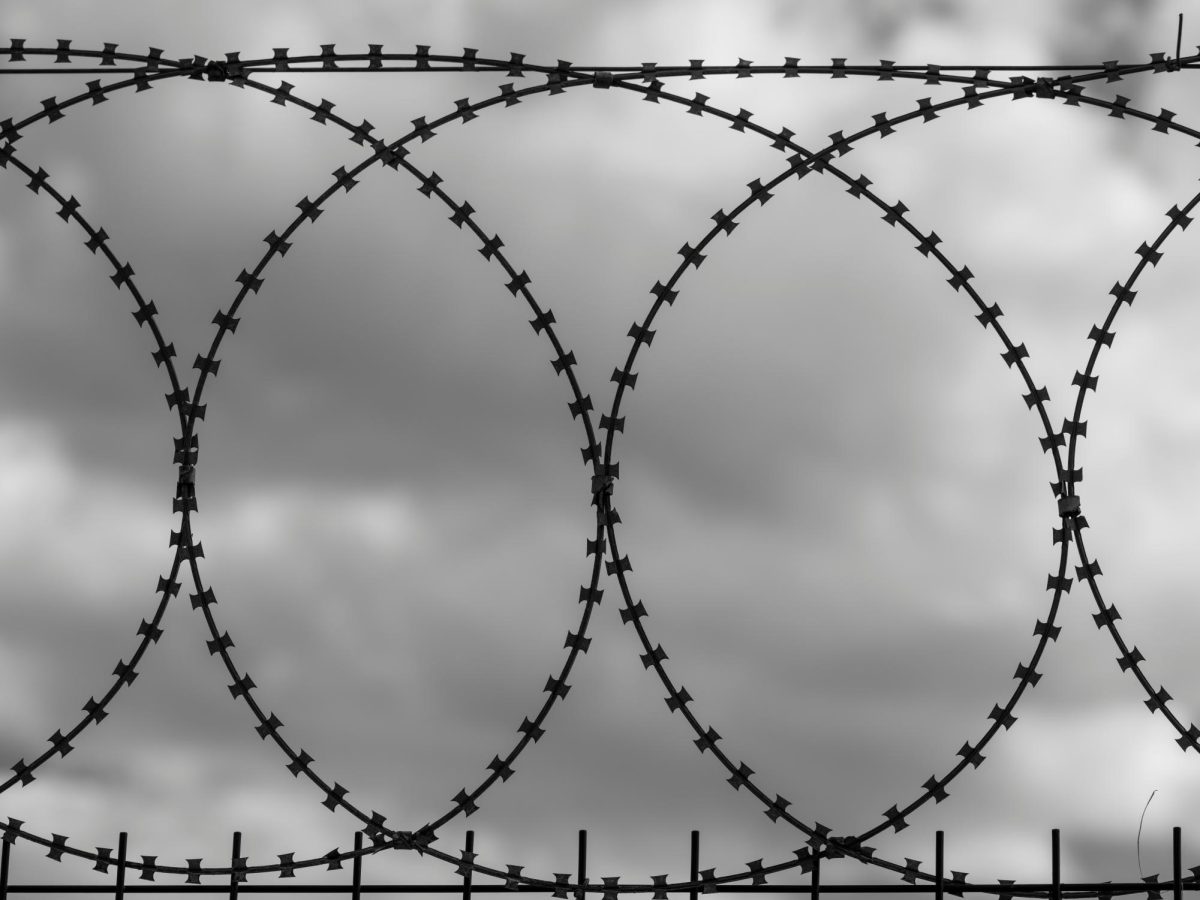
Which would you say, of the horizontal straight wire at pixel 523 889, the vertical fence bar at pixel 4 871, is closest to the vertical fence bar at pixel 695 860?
the horizontal straight wire at pixel 523 889

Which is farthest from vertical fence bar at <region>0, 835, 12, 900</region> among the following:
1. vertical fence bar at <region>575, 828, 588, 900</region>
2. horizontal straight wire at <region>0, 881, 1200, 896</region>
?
vertical fence bar at <region>575, 828, 588, 900</region>

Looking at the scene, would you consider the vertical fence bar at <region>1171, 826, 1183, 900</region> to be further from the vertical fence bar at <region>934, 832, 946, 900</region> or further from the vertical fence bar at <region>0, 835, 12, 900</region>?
the vertical fence bar at <region>0, 835, 12, 900</region>

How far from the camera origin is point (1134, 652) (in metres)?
7.45

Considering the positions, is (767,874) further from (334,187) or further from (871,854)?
(334,187)

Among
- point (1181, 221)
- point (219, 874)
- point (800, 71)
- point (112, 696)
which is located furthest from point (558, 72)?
point (219, 874)

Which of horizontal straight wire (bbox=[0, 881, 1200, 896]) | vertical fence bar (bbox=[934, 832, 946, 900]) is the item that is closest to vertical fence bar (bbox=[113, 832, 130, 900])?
horizontal straight wire (bbox=[0, 881, 1200, 896])

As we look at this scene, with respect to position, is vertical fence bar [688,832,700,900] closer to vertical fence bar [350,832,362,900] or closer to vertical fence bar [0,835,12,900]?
vertical fence bar [350,832,362,900]

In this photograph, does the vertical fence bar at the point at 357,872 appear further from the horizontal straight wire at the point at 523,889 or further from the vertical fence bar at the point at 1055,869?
the vertical fence bar at the point at 1055,869

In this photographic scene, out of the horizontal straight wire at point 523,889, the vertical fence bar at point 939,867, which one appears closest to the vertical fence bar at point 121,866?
the horizontal straight wire at point 523,889

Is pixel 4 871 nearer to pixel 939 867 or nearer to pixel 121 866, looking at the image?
pixel 121 866

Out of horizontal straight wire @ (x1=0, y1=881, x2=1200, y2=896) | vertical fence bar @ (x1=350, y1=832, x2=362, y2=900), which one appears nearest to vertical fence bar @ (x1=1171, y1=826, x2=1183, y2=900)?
horizontal straight wire @ (x1=0, y1=881, x2=1200, y2=896)

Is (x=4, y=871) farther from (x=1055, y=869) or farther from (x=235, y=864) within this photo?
(x=1055, y=869)

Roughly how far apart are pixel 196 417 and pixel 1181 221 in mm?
4799

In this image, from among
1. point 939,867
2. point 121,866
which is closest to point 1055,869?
point 939,867
